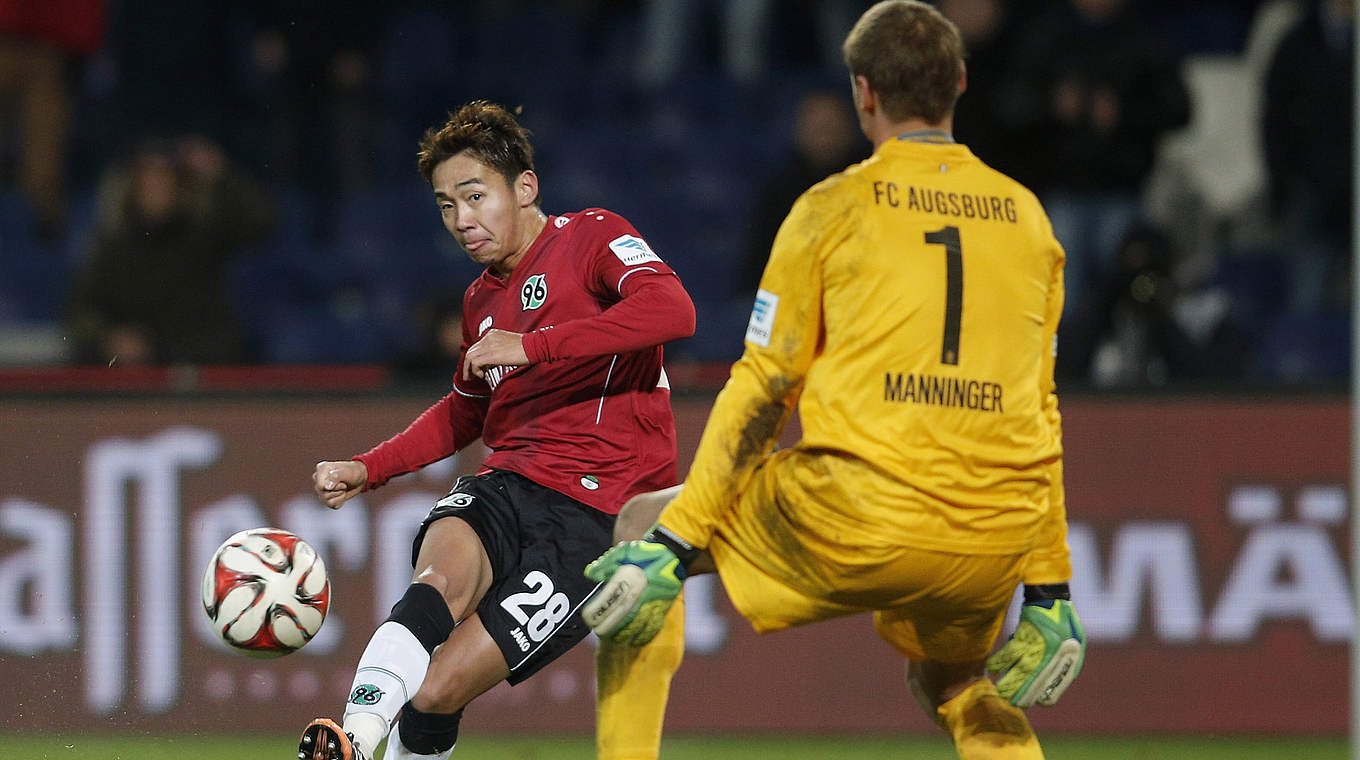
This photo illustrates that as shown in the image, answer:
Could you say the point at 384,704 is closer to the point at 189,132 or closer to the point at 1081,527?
the point at 1081,527

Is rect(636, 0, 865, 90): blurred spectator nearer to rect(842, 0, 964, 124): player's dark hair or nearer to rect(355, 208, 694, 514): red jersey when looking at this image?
rect(355, 208, 694, 514): red jersey

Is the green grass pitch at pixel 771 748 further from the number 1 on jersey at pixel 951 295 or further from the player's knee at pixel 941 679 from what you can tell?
the number 1 on jersey at pixel 951 295

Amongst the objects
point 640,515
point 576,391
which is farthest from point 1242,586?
point 640,515

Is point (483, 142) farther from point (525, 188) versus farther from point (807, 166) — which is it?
point (807, 166)

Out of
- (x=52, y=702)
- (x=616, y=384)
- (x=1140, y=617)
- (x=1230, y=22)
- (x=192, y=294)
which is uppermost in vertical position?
(x=1230, y=22)

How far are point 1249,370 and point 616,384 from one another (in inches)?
180

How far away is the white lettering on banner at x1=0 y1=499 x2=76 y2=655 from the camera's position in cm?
693

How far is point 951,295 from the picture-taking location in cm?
374

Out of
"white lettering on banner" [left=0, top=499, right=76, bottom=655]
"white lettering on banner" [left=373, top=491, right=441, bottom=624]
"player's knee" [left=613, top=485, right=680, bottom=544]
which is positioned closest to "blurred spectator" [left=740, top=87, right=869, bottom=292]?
"white lettering on banner" [left=373, top=491, right=441, bottom=624]

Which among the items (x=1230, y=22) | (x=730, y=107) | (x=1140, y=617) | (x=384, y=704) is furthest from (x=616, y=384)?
(x=1230, y=22)

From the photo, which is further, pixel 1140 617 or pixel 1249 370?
pixel 1249 370

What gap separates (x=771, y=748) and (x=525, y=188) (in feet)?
9.89

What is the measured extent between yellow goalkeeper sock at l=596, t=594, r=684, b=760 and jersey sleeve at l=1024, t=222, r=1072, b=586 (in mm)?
905

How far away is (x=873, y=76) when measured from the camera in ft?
12.7
